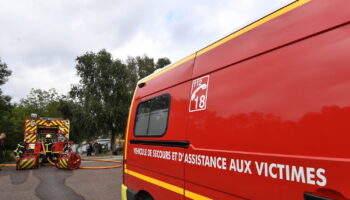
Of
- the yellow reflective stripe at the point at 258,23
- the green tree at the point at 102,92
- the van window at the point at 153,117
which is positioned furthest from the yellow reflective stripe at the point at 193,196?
the green tree at the point at 102,92

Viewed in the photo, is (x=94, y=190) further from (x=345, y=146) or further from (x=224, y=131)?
(x=345, y=146)

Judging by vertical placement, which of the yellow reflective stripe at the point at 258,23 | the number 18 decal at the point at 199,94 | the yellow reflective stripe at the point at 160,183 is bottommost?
the yellow reflective stripe at the point at 160,183

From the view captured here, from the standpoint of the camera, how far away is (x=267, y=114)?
1715 mm

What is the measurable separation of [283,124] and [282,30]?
722mm

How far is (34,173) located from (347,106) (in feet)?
35.8

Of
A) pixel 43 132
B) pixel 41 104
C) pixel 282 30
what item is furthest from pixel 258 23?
pixel 41 104

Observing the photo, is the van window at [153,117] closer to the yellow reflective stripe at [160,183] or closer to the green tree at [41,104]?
the yellow reflective stripe at [160,183]

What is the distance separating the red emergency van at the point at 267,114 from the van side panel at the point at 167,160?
13mm

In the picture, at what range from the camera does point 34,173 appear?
9.52 meters

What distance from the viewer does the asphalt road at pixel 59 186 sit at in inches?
241

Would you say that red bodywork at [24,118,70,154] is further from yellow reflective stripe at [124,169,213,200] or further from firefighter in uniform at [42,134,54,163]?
yellow reflective stripe at [124,169,213,200]

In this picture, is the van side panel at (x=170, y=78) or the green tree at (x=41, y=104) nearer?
A: the van side panel at (x=170, y=78)

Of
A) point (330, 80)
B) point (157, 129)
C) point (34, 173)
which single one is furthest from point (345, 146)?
point (34, 173)

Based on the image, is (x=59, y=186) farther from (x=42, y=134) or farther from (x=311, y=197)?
(x=311, y=197)
